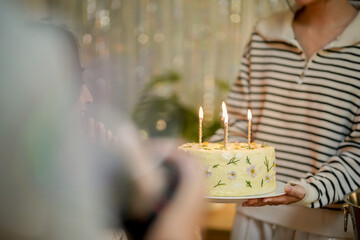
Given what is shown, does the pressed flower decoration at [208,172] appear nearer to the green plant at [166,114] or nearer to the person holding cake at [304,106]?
the person holding cake at [304,106]

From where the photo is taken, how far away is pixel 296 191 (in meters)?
1.37

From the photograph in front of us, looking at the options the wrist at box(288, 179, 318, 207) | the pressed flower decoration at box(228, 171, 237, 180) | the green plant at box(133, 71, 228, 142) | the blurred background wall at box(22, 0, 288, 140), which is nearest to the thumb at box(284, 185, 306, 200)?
the wrist at box(288, 179, 318, 207)

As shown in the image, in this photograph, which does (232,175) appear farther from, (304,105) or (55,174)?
(55,174)

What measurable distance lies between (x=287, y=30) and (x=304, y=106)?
32cm

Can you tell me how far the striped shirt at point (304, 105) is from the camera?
1573 millimetres

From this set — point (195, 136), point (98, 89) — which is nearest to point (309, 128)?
point (195, 136)

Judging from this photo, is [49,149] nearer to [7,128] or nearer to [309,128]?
[7,128]

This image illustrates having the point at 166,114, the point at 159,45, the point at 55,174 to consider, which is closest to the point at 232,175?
the point at 55,174

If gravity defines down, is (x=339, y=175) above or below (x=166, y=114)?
above

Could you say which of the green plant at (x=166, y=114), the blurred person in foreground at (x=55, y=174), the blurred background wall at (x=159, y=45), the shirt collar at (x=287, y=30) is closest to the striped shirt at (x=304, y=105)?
the shirt collar at (x=287, y=30)

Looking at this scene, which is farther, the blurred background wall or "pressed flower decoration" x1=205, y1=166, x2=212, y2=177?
the blurred background wall

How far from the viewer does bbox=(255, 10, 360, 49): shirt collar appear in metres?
1.70

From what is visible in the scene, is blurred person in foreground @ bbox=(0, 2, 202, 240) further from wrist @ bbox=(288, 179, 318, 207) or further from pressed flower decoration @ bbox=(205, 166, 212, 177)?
wrist @ bbox=(288, 179, 318, 207)

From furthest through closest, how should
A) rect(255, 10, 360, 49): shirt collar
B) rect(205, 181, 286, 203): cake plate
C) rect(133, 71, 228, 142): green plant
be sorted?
1. rect(133, 71, 228, 142): green plant
2. rect(255, 10, 360, 49): shirt collar
3. rect(205, 181, 286, 203): cake plate
